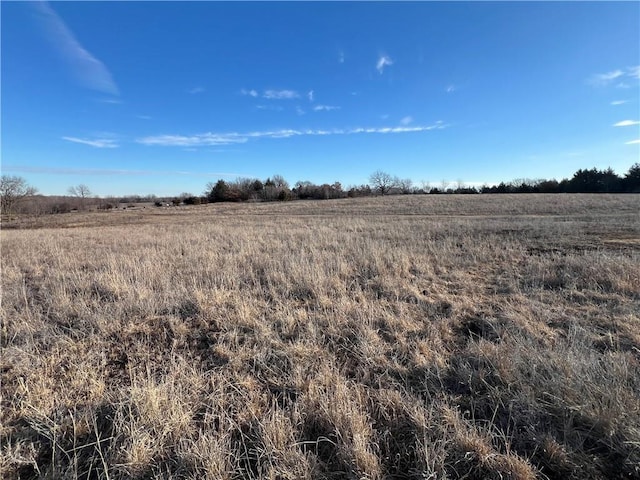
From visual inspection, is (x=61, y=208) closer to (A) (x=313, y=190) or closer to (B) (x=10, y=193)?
(B) (x=10, y=193)

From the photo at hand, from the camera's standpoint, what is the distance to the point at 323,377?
2.87 m

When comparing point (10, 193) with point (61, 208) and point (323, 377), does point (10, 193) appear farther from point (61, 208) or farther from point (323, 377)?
point (323, 377)

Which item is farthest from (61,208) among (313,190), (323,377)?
(323,377)

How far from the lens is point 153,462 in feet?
6.81

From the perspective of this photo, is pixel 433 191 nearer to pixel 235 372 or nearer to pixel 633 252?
pixel 633 252

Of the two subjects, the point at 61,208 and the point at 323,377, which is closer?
the point at 323,377

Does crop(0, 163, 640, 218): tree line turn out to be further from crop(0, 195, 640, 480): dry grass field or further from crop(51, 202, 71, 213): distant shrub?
crop(0, 195, 640, 480): dry grass field

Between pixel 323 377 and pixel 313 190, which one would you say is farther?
pixel 313 190

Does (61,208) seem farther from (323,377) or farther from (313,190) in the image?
(323,377)

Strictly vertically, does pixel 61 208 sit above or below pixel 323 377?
above

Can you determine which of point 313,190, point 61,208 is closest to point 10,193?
point 61,208

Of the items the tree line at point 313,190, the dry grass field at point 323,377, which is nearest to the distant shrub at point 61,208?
the tree line at point 313,190

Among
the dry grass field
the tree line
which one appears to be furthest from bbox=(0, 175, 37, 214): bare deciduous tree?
the dry grass field

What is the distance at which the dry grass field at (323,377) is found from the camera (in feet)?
6.75
